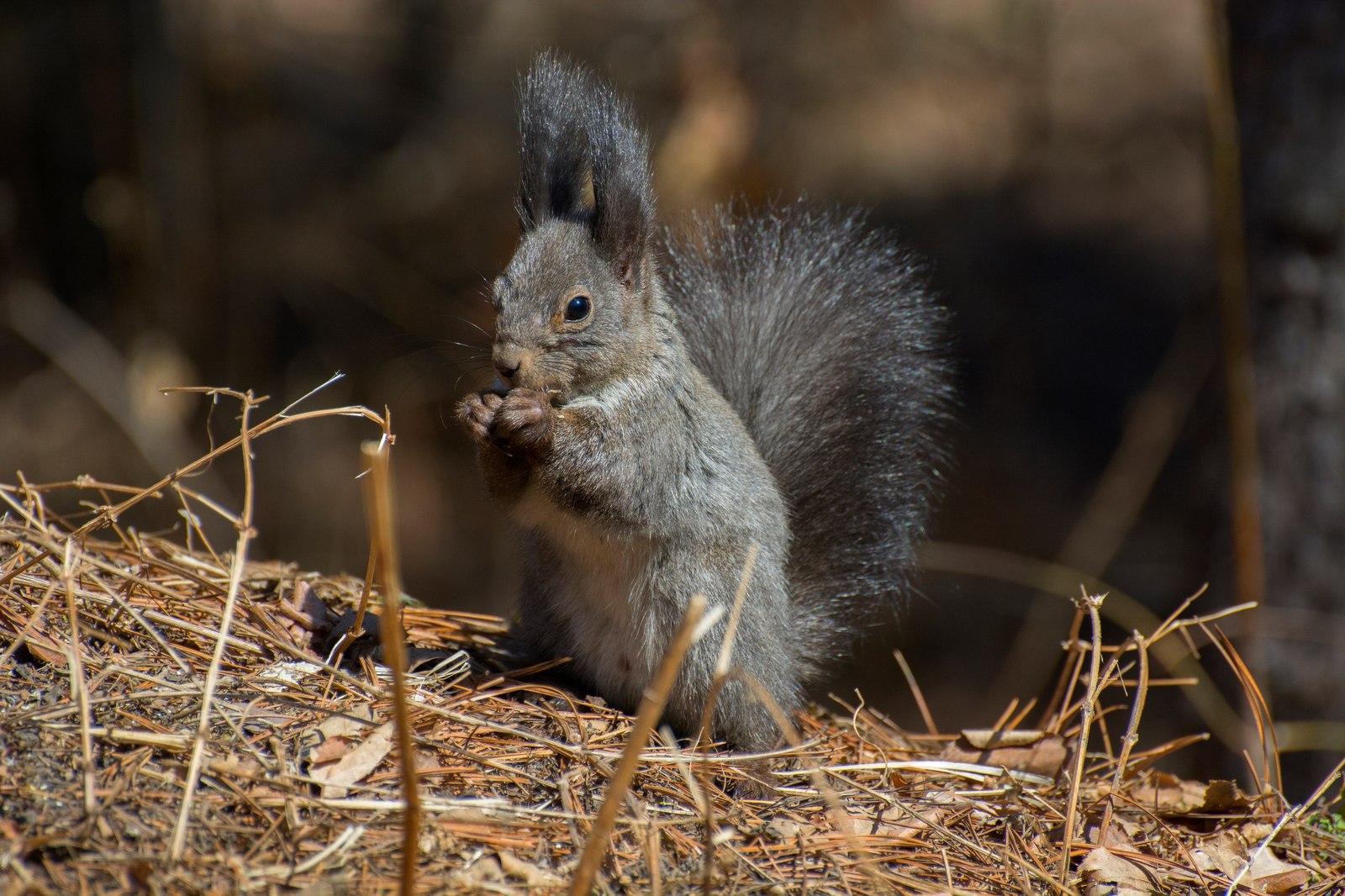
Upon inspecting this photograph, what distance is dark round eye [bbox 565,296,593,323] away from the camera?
1976mm

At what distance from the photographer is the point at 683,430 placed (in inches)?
81.0

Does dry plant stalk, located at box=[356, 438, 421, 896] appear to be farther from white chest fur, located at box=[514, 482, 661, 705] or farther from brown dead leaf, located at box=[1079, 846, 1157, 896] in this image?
brown dead leaf, located at box=[1079, 846, 1157, 896]

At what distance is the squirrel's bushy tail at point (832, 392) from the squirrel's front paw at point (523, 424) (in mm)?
595

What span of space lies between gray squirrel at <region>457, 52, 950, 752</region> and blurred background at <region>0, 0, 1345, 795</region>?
4.43 feet

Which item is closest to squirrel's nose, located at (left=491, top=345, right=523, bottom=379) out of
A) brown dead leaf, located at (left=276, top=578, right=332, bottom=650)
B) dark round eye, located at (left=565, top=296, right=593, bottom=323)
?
dark round eye, located at (left=565, top=296, right=593, bottom=323)

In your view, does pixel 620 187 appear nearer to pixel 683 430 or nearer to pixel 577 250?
pixel 577 250

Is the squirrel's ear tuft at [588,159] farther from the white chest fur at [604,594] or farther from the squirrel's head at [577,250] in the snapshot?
the white chest fur at [604,594]

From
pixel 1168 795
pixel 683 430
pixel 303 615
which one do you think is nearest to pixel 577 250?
pixel 683 430

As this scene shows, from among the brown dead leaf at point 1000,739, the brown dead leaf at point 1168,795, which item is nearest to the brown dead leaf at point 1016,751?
the brown dead leaf at point 1000,739

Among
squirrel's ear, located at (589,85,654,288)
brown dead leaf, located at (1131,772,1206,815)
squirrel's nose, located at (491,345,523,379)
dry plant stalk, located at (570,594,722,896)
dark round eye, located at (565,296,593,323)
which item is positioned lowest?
brown dead leaf, located at (1131,772,1206,815)

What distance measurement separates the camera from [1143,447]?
15.3 ft

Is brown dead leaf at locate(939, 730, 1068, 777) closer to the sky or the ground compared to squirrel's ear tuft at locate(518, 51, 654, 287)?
closer to the ground

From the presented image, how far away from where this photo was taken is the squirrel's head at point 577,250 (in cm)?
196

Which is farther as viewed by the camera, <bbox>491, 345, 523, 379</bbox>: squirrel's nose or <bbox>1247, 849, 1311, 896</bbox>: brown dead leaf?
<bbox>491, 345, 523, 379</bbox>: squirrel's nose
